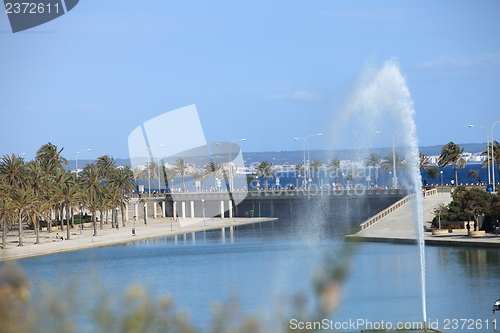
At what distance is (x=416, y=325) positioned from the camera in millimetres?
25578

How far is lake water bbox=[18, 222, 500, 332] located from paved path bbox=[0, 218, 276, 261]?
11.2 feet

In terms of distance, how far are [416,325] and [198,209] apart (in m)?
93.6

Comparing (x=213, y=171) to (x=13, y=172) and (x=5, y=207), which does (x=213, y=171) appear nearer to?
(x=13, y=172)

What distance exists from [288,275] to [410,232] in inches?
1024

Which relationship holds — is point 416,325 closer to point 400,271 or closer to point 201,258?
point 400,271

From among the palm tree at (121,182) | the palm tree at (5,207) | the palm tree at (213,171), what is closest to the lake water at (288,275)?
the palm tree at (5,207)

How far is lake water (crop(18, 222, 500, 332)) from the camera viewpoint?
28.6m

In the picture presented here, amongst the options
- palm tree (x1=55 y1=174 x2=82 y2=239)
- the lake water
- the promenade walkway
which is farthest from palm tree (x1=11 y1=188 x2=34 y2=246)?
the promenade walkway

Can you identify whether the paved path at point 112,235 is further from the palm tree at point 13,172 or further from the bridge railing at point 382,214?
the bridge railing at point 382,214

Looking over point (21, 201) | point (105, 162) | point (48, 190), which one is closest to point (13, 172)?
point (48, 190)

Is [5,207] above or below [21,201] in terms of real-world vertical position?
below

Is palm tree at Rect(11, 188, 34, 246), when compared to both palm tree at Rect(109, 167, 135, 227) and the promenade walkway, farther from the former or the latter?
the promenade walkway

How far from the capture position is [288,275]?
40.5 meters

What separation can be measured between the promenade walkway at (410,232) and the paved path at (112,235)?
3001 centimetres
